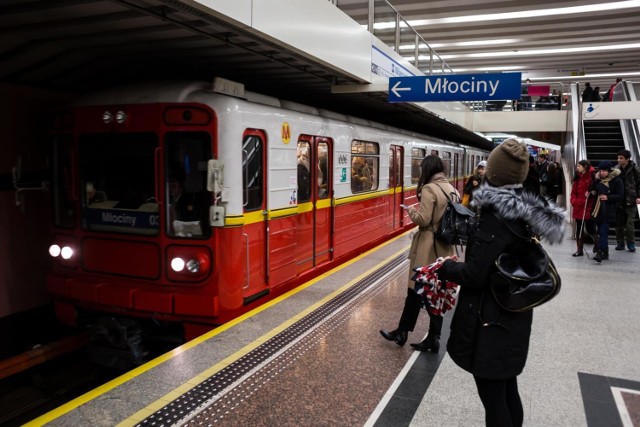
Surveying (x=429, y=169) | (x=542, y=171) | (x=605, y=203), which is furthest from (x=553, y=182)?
(x=429, y=169)

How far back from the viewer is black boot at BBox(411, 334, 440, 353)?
404 centimetres

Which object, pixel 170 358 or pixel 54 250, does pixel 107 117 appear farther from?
pixel 170 358

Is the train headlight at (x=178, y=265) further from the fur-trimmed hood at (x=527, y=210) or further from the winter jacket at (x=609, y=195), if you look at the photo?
the winter jacket at (x=609, y=195)

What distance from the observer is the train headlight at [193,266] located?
4.30 meters

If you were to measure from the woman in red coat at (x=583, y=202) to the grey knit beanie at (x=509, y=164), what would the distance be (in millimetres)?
6617

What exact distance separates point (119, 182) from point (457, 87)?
4.35 m

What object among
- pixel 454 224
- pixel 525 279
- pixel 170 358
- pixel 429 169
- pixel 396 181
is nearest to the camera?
pixel 525 279

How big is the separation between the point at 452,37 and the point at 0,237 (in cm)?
1300

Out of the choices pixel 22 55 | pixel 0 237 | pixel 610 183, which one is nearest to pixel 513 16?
pixel 610 183

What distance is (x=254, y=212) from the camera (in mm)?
4844

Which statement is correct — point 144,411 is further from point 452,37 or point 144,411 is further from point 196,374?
point 452,37

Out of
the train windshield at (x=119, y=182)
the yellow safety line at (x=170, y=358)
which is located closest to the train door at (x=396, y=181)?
the yellow safety line at (x=170, y=358)

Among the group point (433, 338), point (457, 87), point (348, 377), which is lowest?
point (348, 377)

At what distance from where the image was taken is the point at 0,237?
5.31 m
